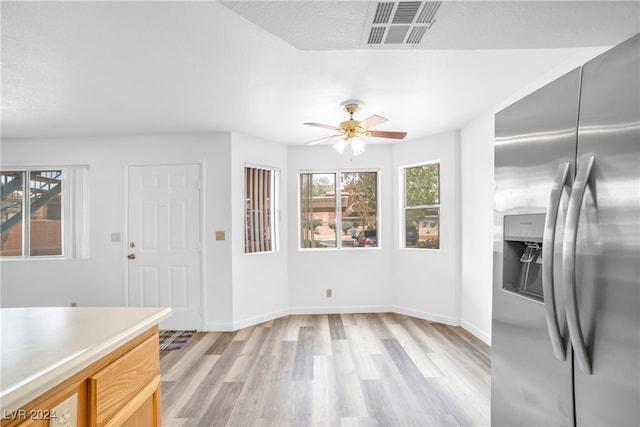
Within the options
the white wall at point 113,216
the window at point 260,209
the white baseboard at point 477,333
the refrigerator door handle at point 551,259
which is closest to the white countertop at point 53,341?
the refrigerator door handle at point 551,259

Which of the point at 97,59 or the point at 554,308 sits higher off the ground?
the point at 97,59

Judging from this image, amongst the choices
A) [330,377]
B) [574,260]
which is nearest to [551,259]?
[574,260]

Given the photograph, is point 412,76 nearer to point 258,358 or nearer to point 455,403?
point 455,403

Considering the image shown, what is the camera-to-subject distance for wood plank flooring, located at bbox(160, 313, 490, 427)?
7.61 feet

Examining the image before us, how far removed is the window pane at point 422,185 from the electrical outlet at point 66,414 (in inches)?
171

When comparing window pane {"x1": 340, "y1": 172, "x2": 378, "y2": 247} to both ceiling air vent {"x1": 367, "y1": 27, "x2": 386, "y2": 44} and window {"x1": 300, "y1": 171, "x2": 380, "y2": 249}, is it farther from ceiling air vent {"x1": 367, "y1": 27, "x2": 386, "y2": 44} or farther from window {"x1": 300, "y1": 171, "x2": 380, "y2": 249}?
ceiling air vent {"x1": 367, "y1": 27, "x2": 386, "y2": 44}

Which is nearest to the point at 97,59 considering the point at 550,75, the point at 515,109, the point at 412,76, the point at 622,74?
the point at 412,76

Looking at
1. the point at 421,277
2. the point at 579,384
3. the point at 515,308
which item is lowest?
the point at 421,277

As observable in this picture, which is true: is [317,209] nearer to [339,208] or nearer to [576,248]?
[339,208]

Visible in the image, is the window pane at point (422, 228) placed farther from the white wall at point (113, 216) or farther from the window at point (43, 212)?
the window at point (43, 212)

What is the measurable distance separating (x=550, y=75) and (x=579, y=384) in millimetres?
2579

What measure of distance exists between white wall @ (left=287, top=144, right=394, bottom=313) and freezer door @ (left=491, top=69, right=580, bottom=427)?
3468mm

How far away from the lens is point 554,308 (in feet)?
3.58

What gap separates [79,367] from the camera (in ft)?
2.85
